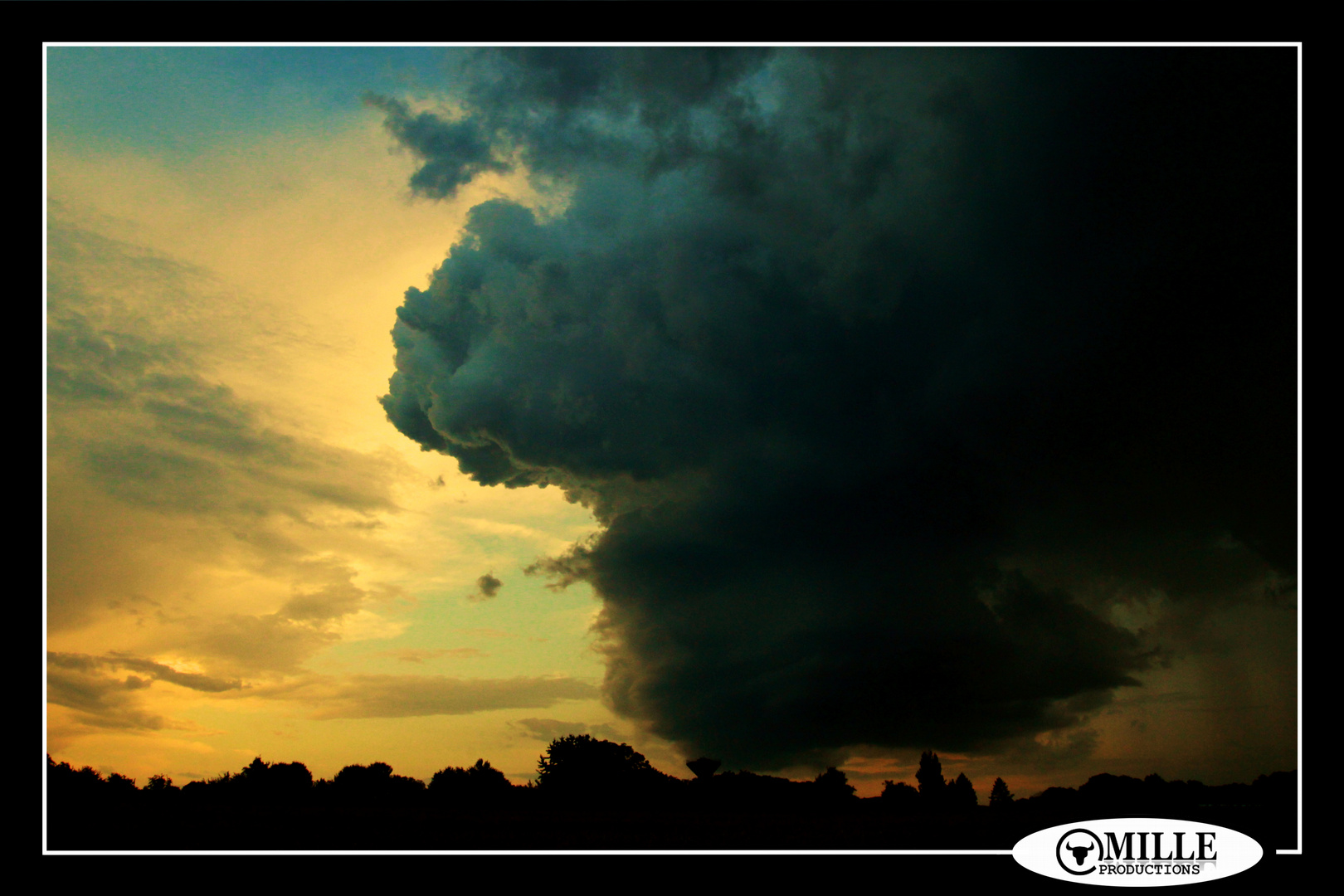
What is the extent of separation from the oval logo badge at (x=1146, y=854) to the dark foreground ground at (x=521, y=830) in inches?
22.0

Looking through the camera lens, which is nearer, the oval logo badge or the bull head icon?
the oval logo badge

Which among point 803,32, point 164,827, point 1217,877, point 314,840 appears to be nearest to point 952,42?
point 803,32

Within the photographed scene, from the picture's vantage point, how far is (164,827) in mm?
17422

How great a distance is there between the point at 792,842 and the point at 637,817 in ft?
21.0

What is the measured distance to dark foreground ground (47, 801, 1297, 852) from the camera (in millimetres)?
14938

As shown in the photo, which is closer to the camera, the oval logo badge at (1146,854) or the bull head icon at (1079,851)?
the oval logo badge at (1146,854)

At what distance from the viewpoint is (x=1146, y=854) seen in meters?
14.0

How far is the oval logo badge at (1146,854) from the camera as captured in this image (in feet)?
45.8

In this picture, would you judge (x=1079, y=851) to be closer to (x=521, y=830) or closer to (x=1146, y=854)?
(x=1146, y=854)

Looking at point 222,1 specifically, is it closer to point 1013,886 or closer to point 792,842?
point 792,842

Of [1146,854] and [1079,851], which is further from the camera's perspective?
[1079,851]

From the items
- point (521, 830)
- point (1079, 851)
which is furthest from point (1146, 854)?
point (521, 830)

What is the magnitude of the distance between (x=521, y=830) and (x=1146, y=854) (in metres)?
12.5

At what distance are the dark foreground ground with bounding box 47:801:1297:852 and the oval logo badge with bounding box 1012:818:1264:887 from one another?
22.0 inches
